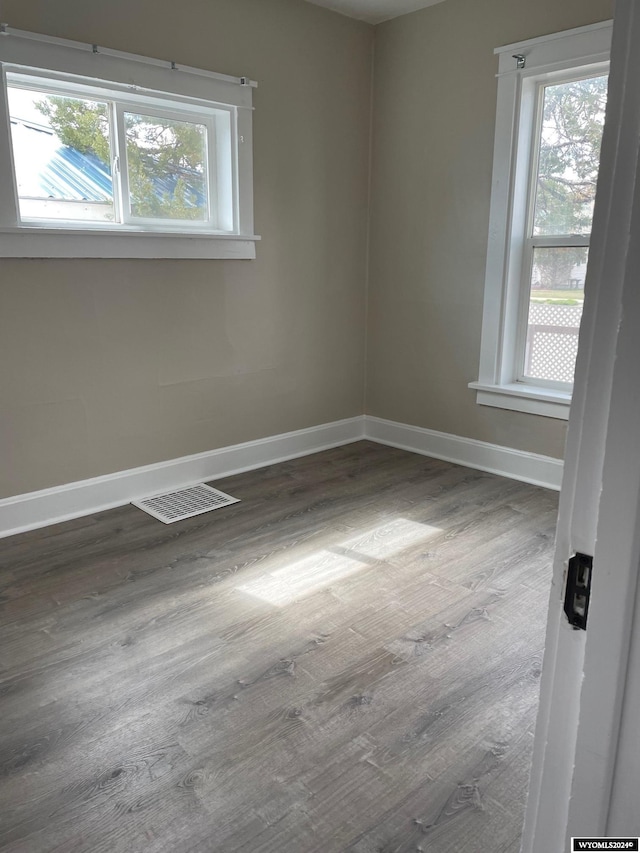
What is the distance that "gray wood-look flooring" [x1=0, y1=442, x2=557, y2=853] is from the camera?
58.3 inches

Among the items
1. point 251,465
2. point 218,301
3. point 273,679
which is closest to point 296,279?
point 218,301

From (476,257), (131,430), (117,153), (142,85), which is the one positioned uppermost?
(142,85)

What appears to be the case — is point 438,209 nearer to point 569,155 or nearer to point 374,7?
point 569,155

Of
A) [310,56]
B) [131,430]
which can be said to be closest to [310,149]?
[310,56]

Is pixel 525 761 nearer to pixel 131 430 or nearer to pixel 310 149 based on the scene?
pixel 131 430

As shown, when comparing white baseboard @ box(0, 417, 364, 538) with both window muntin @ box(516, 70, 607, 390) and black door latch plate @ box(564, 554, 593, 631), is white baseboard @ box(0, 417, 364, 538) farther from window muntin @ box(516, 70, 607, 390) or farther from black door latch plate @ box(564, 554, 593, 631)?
black door latch plate @ box(564, 554, 593, 631)

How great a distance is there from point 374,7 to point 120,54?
5.10ft

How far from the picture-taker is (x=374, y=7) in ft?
11.9

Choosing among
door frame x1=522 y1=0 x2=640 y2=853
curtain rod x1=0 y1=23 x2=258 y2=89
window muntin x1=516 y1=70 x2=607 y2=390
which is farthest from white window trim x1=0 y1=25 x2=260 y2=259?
door frame x1=522 y1=0 x2=640 y2=853

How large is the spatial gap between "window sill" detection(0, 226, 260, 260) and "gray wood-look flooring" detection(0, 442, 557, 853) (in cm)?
122

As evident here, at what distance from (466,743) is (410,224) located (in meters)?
3.02

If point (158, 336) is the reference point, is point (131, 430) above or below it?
below

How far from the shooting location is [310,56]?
3.63 metres

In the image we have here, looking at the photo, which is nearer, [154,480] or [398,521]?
[398,521]
